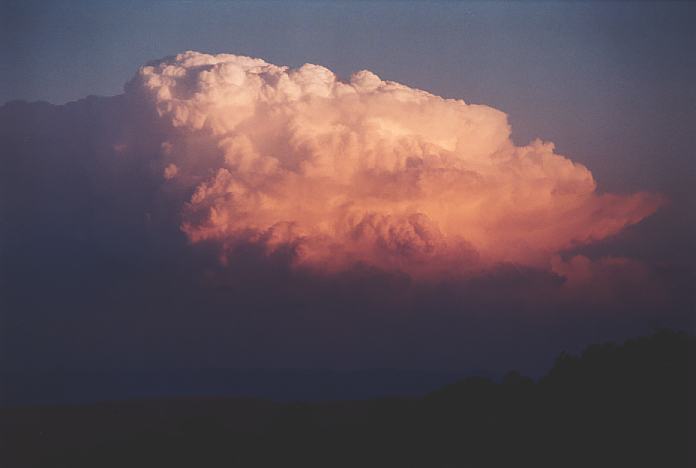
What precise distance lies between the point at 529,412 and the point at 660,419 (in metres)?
4.94

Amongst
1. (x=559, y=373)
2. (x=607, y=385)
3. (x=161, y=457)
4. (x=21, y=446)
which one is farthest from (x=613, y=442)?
(x=21, y=446)

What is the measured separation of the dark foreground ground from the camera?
2831cm

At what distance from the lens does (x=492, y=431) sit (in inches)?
1216

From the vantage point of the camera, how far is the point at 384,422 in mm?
34938

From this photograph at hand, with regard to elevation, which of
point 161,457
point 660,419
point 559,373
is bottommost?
point 161,457

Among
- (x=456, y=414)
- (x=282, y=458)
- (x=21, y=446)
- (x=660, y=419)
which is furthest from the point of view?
(x=21, y=446)

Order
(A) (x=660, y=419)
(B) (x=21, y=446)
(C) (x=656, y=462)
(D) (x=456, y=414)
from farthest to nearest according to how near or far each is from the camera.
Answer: (B) (x=21, y=446)
(D) (x=456, y=414)
(A) (x=660, y=419)
(C) (x=656, y=462)

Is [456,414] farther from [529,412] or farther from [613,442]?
[613,442]

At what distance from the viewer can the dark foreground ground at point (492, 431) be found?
1115 inches

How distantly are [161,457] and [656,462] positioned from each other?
687 inches

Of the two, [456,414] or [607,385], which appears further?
[456,414]

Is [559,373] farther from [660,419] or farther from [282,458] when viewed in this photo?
[282,458]

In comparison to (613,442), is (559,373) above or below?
above

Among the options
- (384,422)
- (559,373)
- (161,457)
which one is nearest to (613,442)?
(559,373)
